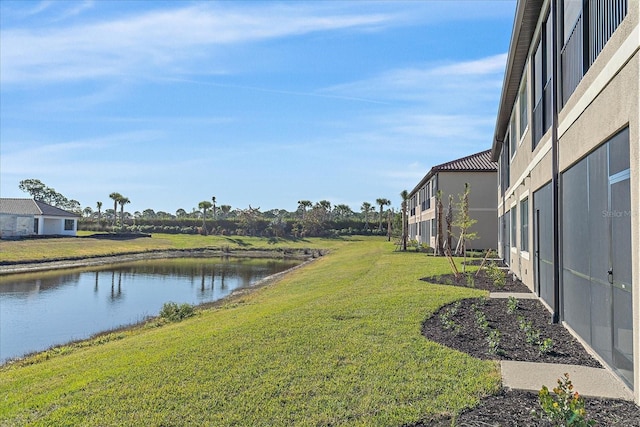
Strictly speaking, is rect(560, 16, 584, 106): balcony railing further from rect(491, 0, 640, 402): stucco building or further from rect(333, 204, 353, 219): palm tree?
rect(333, 204, 353, 219): palm tree

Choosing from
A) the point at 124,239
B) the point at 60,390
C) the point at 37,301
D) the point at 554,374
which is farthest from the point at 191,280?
the point at 124,239

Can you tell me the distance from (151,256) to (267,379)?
4244cm

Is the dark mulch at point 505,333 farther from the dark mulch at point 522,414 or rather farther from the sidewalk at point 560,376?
the dark mulch at point 522,414

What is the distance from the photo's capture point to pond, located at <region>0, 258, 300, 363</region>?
14148mm

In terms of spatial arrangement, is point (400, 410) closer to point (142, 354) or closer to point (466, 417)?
point (466, 417)

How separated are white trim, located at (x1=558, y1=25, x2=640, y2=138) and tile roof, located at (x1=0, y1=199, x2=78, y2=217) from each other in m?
54.2

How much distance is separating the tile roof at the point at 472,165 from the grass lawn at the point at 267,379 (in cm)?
2045

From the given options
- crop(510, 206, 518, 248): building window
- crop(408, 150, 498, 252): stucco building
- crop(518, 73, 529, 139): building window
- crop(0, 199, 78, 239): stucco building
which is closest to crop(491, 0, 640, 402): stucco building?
crop(518, 73, 529, 139): building window

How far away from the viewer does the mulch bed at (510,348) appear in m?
4.36

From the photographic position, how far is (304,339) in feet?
24.5

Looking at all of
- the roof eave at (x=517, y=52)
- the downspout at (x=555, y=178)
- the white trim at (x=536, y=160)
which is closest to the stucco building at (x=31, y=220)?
the roof eave at (x=517, y=52)

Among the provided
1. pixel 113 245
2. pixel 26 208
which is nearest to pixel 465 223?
pixel 113 245

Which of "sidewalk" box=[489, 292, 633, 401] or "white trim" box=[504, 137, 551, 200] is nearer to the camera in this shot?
"sidewalk" box=[489, 292, 633, 401]

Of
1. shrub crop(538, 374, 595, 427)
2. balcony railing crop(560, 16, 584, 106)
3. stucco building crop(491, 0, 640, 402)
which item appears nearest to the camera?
shrub crop(538, 374, 595, 427)
